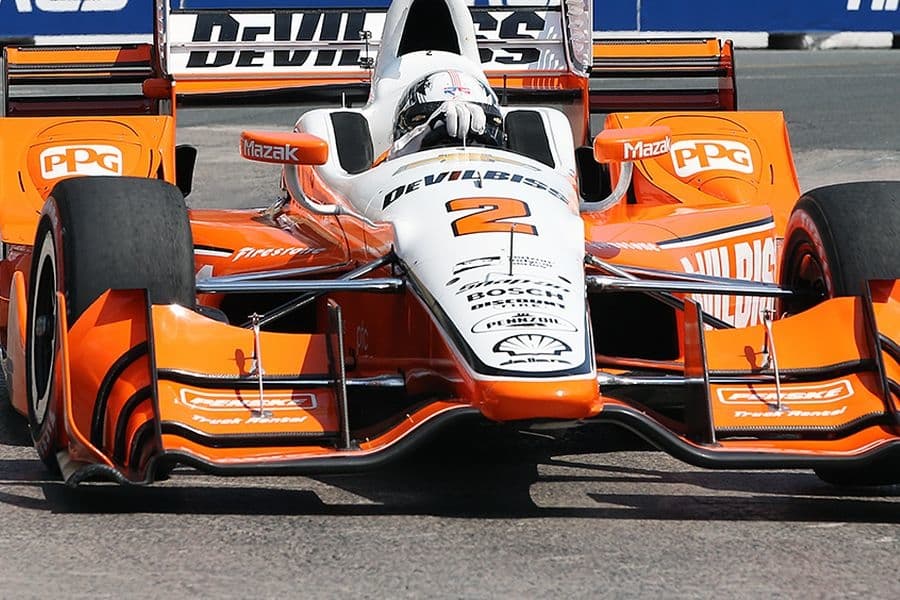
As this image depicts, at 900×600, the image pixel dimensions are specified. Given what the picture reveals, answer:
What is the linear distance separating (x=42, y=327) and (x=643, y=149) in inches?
82.1

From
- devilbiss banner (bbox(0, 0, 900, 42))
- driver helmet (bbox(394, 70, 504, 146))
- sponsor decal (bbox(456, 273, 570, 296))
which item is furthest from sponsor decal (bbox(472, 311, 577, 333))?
devilbiss banner (bbox(0, 0, 900, 42))

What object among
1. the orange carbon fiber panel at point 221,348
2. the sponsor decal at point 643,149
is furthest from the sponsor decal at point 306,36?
the orange carbon fiber panel at point 221,348

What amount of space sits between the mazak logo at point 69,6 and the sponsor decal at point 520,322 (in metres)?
15.9

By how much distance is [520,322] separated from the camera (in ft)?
16.3

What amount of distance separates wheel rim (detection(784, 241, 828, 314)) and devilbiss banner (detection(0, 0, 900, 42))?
12844mm

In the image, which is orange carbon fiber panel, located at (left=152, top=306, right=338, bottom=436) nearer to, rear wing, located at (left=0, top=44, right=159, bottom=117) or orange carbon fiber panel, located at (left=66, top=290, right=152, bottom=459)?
orange carbon fiber panel, located at (left=66, top=290, right=152, bottom=459)

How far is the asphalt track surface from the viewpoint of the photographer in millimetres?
4410

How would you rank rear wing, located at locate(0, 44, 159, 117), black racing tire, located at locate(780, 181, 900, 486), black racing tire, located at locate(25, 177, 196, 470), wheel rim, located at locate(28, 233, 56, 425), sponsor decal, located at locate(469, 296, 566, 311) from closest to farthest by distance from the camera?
sponsor decal, located at locate(469, 296, 566, 311)
black racing tire, located at locate(25, 177, 196, 470)
black racing tire, located at locate(780, 181, 900, 486)
wheel rim, located at locate(28, 233, 56, 425)
rear wing, located at locate(0, 44, 159, 117)

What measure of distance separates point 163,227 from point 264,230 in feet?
5.40

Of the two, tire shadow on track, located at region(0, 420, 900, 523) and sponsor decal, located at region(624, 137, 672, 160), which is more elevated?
sponsor decal, located at region(624, 137, 672, 160)

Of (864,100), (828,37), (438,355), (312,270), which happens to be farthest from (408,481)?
(828,37)

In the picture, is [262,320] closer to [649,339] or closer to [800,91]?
[649,339]

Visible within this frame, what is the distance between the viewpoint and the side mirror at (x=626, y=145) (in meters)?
5.93

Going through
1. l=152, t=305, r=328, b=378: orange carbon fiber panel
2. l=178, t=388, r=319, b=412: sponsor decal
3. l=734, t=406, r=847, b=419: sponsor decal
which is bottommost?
l=734, t=406, r=847, b=419: sponsor decal
